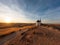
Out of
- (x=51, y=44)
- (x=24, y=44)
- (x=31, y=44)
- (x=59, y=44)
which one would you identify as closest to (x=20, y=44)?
(x=24, y=44)

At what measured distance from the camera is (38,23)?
5306 cm

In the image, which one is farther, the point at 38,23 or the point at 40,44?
the point at 38,23

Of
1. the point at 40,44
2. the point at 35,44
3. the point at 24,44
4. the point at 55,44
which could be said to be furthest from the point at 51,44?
the point at 24,44

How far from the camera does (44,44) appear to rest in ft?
28.6

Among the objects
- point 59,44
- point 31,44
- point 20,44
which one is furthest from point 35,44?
point 59,44

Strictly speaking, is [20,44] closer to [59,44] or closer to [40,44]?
[40,44]

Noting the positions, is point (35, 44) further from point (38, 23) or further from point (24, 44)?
point (38, 23)

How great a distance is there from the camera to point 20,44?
9.14 meters

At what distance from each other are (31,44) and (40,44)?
1.12 m

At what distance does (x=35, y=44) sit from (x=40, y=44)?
2.03 ft

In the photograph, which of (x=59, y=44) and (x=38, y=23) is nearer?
(x=59, y=44)

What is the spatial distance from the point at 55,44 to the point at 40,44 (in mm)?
1862

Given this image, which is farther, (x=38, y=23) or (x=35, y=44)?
(x=38, y=23)

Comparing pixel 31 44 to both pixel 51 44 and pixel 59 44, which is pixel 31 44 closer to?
pixel 51 44
